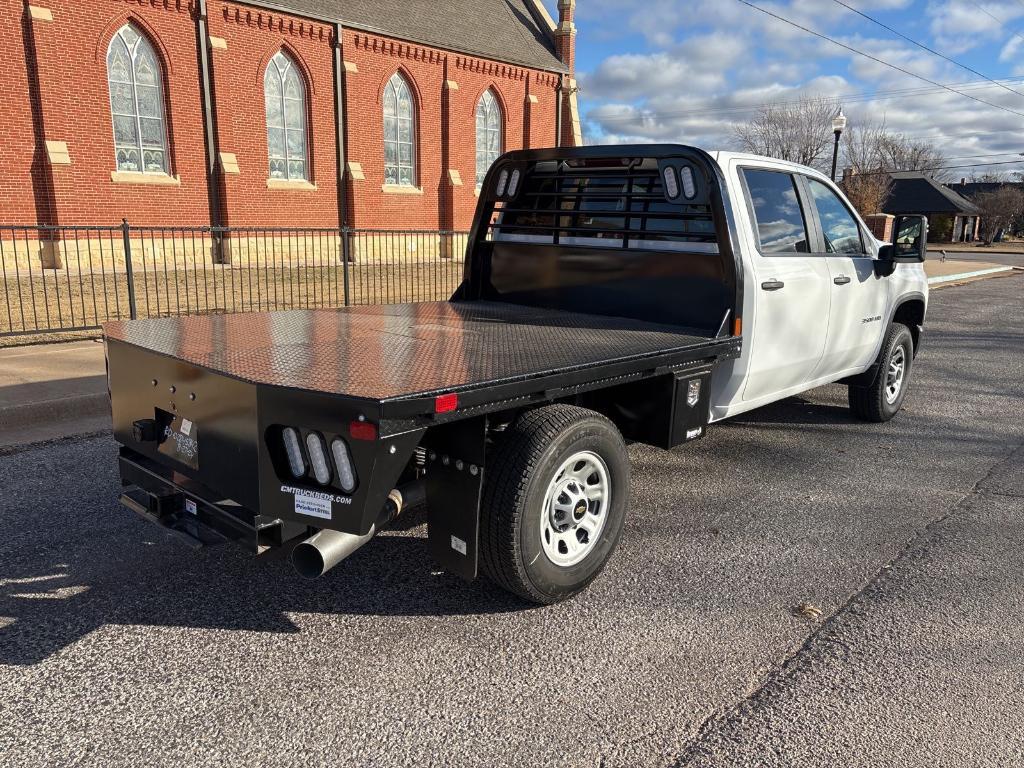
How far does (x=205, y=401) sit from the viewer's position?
10.0ft

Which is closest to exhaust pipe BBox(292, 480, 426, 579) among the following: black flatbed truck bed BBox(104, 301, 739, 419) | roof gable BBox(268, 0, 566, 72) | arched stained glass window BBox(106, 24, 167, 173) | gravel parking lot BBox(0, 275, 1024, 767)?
gravel parking lot BBox(0, 275, 1024, 767)

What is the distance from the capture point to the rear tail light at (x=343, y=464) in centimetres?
271

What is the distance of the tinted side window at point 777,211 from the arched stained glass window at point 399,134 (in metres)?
20.3

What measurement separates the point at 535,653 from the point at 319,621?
0.95 metres

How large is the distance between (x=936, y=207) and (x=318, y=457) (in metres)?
68.8

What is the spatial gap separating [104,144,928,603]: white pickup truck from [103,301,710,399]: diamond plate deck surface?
2 cm

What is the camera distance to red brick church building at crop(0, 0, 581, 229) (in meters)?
16.9

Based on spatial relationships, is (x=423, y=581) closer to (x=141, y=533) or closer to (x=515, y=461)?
(x=515, y=461)

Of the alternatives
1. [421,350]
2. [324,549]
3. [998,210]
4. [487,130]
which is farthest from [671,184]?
[998,210]

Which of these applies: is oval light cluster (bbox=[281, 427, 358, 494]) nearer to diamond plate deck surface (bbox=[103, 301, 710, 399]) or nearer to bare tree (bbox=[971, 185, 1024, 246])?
diamond plate deck surface (bbox=[103, 301, 710, 399])

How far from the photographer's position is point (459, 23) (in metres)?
25.9

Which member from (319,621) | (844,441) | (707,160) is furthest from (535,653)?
(844,441)

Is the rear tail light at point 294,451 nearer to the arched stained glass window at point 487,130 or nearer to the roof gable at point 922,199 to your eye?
the arched stained glass window at point 487,130

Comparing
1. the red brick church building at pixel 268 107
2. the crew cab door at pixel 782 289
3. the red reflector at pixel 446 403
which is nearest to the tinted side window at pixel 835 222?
the crew cab door at pixel 782 289
